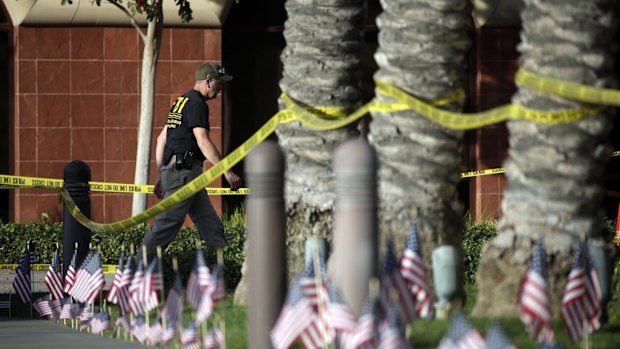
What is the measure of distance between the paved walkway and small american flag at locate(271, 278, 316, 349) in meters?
2.18

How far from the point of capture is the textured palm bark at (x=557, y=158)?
909 centimetres

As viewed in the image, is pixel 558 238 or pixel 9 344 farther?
pixel 9 344

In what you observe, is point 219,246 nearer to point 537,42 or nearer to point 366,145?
point 537,42

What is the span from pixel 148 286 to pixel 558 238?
2.50 meters


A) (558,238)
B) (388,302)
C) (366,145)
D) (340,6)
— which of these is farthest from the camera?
(340,6)

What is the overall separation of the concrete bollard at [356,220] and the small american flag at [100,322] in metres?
3.49

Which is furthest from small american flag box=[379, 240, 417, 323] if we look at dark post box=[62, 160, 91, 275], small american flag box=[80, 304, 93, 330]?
dark post box=[62, 160, 91, 275]

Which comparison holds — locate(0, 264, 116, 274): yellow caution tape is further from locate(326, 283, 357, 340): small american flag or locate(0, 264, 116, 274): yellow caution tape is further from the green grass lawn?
locate(326, 283, 357, 340): small american flag

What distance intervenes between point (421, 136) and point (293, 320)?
2.85 m

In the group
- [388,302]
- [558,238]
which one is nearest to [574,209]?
[558,238]

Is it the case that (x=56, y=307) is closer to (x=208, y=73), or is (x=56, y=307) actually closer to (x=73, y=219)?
(x=73, y=219)

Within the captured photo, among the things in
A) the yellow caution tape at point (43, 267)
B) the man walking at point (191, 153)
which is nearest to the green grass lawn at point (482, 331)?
the man walking at point (191, 153)

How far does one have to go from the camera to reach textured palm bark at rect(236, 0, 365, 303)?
11219mm

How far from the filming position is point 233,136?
21703 millimetres
